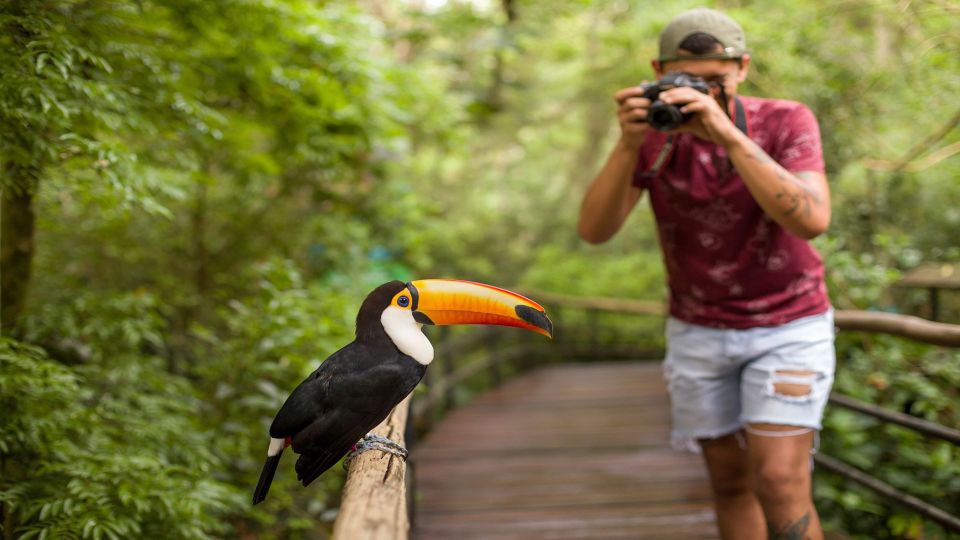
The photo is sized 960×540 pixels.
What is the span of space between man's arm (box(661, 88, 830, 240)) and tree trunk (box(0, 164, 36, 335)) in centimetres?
195

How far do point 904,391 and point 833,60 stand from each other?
7.65ft

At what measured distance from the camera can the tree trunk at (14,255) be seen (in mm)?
2312

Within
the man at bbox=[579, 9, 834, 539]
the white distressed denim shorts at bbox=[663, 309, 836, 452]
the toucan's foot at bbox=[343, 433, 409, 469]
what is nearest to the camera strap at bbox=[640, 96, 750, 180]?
the man at bbox=[579, 9, 834, 539]

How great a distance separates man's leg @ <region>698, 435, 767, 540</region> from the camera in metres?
2.19

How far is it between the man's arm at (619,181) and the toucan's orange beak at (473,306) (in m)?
0.79

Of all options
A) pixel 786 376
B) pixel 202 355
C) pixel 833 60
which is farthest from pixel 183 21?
pixel 833 60

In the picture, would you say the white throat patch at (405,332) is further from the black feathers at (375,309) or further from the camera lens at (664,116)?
the camera lens at (664,116)

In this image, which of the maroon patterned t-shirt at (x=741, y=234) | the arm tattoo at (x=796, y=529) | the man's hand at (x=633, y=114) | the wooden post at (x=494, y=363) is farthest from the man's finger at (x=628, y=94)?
the wooden post at (x=494, y=363)

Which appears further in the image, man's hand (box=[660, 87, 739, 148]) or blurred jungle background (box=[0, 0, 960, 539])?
blurred jungle background (box=[0, 0, 960, 539])

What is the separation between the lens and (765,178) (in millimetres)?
1751

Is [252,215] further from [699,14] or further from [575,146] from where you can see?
[575,146]

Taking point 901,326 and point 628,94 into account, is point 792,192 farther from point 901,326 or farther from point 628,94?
point 901,326

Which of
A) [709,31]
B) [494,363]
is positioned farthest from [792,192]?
[494,363]

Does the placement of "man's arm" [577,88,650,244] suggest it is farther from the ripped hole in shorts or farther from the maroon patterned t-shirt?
the ripped hole in shorts
